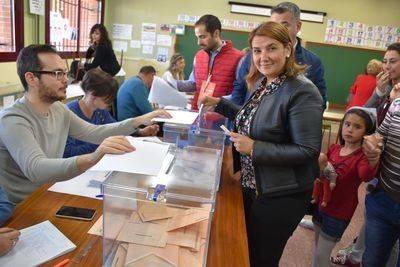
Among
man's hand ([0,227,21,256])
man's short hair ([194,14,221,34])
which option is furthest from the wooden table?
man's short hair ([194,14,221,34])

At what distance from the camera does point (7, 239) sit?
35.5 inches

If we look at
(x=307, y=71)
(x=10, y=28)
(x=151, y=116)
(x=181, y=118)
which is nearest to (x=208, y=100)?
(x=181, y=118)

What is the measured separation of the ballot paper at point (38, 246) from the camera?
0.88 metres

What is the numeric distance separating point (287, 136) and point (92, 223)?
76cm

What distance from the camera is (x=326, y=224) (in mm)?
1748

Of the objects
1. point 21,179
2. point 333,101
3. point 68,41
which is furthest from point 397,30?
point 21,179

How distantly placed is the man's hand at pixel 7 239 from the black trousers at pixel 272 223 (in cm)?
83

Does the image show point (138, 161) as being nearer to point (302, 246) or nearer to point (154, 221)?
point (154, 221)

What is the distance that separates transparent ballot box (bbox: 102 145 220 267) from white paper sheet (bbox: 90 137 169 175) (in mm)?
21

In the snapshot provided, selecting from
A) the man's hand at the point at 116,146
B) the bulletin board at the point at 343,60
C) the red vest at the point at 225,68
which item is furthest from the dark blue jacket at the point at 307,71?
the bulletin board at the point at 343,60

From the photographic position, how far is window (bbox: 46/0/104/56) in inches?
160

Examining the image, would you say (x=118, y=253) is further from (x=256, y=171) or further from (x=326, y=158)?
(x=326, y=158)

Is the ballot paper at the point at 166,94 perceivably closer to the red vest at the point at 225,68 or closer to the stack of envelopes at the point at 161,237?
the red vest at the point at 225,68

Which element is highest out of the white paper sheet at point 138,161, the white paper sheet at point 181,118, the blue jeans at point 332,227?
the white paper sheet at point 181,118
